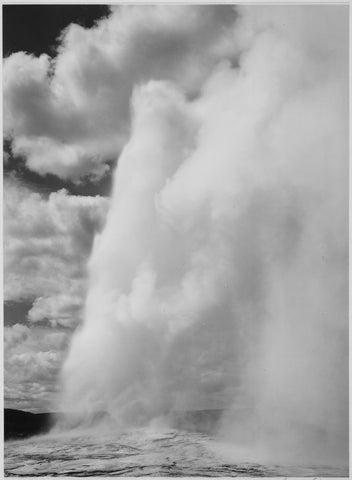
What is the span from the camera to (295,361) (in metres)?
11.4

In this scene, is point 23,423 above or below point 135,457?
above

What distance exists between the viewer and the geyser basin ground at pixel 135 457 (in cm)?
1034

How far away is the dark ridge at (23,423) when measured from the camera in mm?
10773

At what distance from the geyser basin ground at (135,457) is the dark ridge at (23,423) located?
0.54 feet

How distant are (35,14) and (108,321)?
23.0 ft

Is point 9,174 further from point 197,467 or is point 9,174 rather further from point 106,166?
point 197,467

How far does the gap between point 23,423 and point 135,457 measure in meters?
2.56

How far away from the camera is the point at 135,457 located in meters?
10.6

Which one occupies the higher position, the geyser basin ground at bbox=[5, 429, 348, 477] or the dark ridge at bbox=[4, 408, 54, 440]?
the dark ridge at bbox=[4, 408, 54, 440]

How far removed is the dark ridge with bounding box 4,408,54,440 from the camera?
10773 mm

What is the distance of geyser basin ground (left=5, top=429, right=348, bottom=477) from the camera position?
33.9ft

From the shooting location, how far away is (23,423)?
11.0m

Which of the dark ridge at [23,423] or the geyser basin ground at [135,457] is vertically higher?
the dark ridge at [23,423]

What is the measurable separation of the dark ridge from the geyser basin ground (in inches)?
6.4
